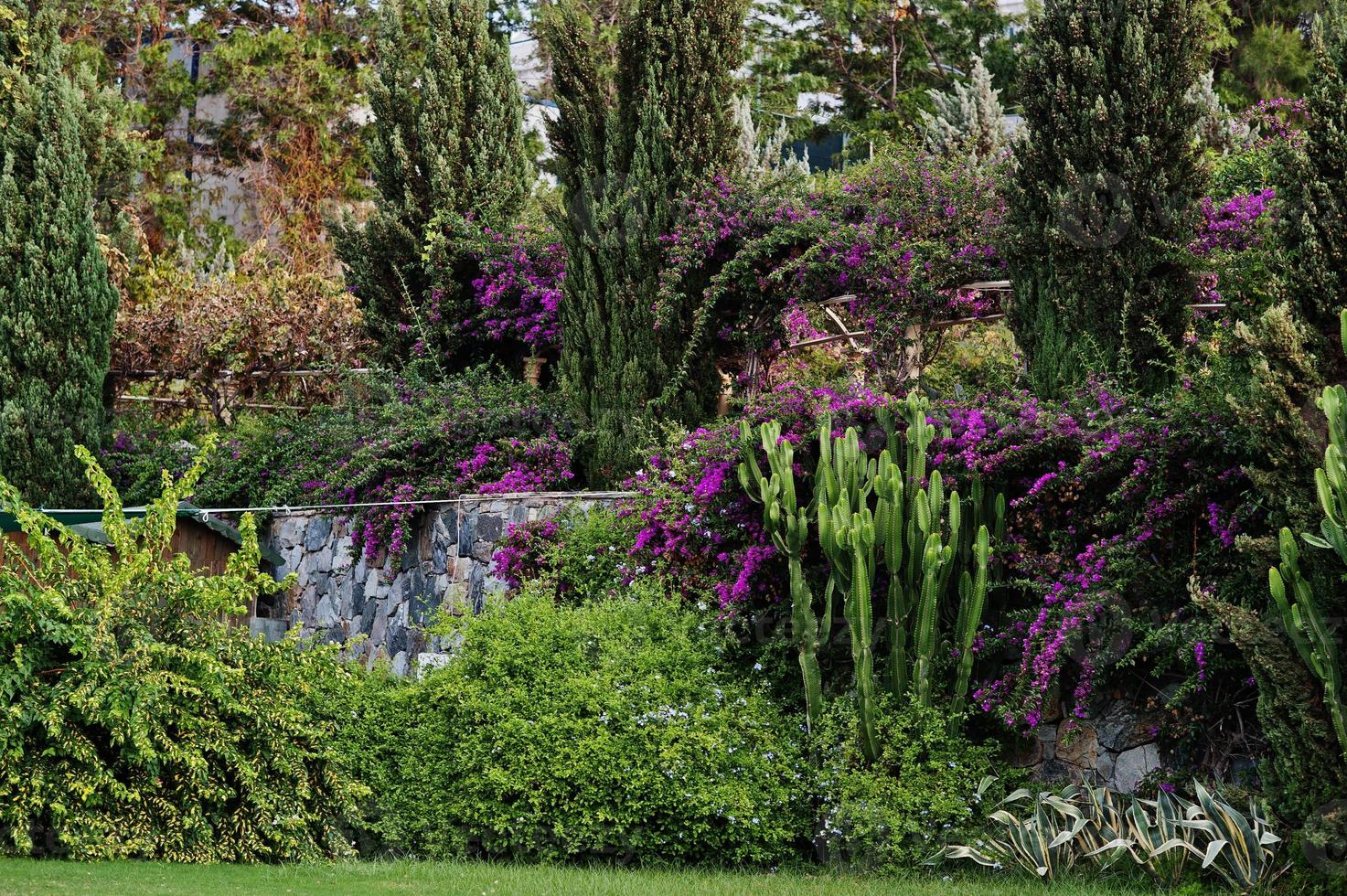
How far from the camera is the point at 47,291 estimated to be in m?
13.5

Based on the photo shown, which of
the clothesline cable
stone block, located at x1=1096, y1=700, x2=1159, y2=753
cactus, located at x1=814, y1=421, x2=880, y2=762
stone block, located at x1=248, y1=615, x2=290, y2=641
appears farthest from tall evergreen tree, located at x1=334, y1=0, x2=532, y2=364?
stone block, located at x1=1096, y1=700, x2=1159, y2=753

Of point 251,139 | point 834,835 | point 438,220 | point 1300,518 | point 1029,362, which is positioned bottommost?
point 834,835

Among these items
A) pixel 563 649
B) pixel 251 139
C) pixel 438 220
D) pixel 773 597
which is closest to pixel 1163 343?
pixel 773 597

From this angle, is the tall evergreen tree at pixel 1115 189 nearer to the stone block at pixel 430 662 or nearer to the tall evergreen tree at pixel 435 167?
the stone block at pixel 430 662

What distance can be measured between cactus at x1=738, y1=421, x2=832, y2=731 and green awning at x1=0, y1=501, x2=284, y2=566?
452cm

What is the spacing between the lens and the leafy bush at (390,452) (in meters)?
11.9

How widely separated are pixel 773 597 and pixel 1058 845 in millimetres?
2472

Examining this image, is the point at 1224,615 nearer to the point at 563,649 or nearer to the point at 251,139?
the point at 563,649

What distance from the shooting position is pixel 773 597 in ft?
29.3

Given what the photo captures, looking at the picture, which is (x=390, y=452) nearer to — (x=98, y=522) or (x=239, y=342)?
(x=98, y=522)

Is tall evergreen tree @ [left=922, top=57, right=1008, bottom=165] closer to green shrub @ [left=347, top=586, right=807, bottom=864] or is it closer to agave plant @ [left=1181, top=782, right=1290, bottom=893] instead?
green shrub @ [left=347, top=586, right=807, bottom=864]

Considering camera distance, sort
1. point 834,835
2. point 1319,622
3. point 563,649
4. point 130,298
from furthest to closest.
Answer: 1. point 130,298
2. point 563,649
3. point 834,835
4. point 1319,622

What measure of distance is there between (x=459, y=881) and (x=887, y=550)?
2.96 m

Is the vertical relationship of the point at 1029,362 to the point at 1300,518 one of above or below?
above
